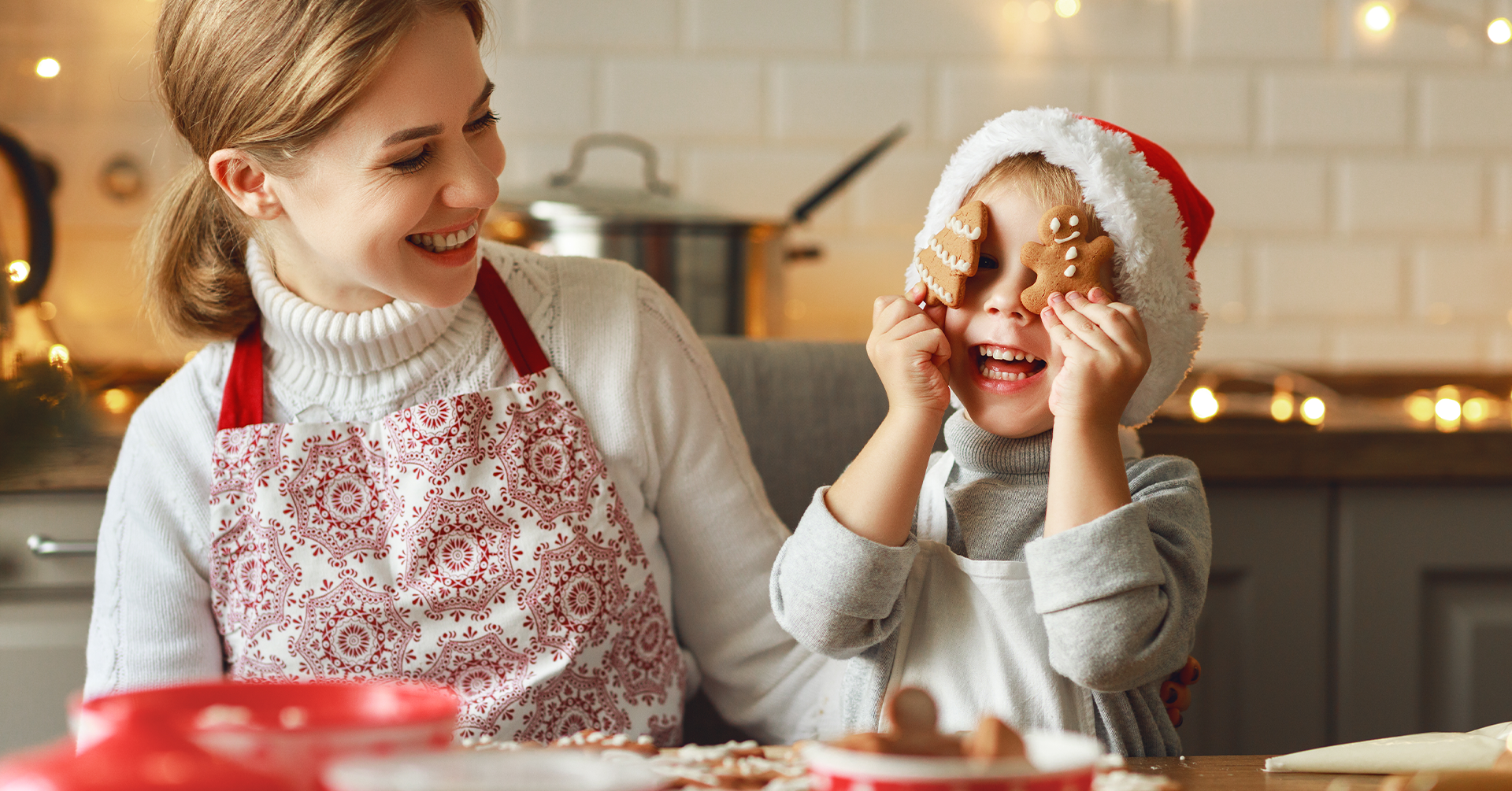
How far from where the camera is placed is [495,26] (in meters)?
1.86

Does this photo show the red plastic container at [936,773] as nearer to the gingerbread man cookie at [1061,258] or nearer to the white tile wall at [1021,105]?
the gingerbread man cookie at [1061,258]

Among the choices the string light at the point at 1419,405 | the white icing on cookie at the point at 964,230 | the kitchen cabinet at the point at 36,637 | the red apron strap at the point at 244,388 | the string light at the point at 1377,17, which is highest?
the string light at the point at 1377,17

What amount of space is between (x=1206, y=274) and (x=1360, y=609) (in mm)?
820

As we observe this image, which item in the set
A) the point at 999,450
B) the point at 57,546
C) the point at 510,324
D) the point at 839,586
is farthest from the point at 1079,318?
the point at 57,546

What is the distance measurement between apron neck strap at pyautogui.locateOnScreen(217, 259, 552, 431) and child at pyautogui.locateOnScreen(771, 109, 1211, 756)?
0.35m

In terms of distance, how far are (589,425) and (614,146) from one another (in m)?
1.05

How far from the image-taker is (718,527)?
3.56ft

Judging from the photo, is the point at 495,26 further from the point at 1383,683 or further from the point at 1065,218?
the point at 1383,683

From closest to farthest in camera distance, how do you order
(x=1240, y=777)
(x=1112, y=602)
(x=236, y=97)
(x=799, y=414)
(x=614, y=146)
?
1. (x=1240, y=777)
2. (x=1112, y=602)
3. (x=236, y=97)
4. (x=799, y=414)
5. (x=614, y=146)

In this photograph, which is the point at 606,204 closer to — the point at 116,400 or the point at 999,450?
the point at 116,400

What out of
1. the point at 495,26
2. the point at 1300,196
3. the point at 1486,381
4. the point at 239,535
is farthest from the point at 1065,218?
the point at 1486,381

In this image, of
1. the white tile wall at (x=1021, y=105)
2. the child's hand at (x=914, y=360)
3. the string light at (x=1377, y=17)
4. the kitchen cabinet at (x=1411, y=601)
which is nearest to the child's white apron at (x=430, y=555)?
the child's hand at (x=914, y=360)

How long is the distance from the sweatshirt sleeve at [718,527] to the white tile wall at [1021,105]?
96 cm

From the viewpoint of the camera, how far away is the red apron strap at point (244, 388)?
1022 mm
